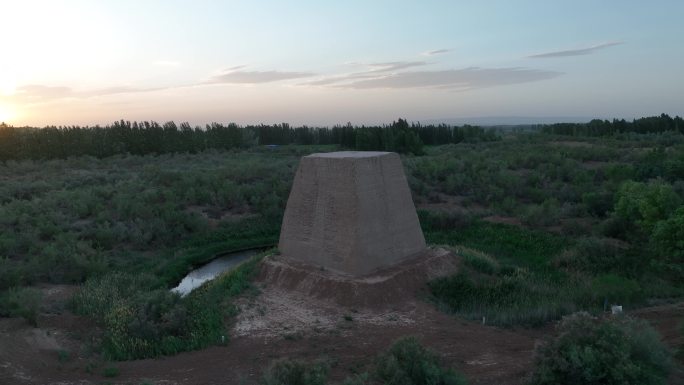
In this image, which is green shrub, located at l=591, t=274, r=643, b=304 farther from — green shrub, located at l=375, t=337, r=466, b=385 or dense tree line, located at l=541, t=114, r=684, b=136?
dense tree line, located at l=541, t=114, r=684, b=136

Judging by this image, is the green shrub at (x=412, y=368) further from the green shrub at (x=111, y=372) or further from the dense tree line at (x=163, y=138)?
the dense tree line at (x=163, y=138)

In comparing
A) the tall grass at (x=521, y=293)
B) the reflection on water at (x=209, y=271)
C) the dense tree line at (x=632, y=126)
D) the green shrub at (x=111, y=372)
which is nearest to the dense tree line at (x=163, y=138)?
the dense tree line at (x=632, y=126)

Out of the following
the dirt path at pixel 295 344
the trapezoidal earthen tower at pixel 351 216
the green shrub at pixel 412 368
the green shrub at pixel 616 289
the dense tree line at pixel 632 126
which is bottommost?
the dirt path at pixel 295 344

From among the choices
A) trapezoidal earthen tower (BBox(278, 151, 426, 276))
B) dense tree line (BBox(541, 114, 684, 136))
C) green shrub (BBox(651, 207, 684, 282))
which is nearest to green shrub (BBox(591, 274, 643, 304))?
green shrub (BBox(651, 207, 684, 282))

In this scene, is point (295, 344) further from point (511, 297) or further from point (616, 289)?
point (616, 289)

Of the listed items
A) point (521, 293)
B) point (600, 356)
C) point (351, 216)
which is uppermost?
point (351, 216)

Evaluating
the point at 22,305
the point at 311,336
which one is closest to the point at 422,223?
the point at 311,336

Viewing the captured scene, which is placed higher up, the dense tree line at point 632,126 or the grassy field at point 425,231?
the dense tree line at point 632,126
